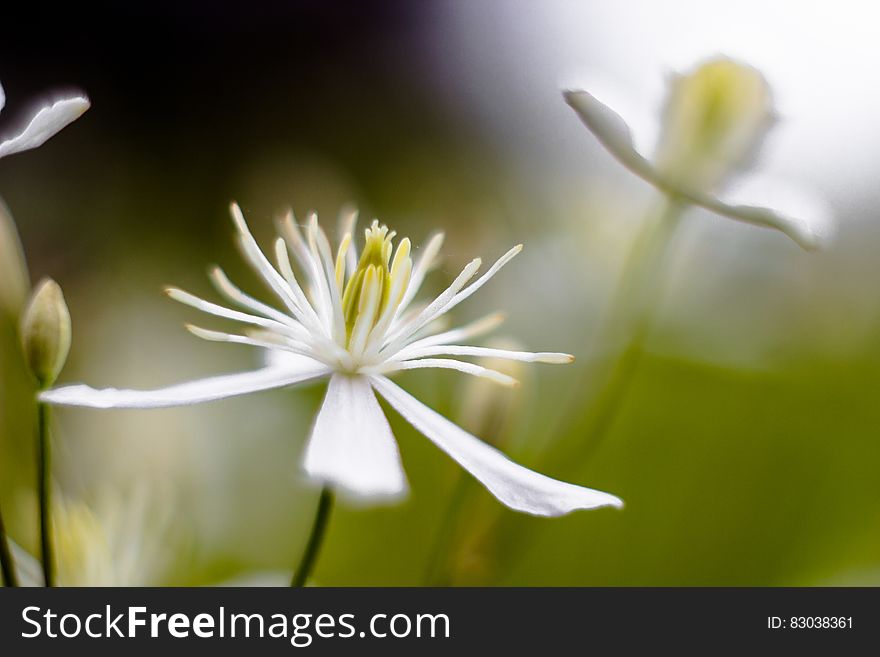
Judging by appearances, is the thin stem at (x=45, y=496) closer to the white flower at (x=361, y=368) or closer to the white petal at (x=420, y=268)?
the white flower at (x=361, y=368)

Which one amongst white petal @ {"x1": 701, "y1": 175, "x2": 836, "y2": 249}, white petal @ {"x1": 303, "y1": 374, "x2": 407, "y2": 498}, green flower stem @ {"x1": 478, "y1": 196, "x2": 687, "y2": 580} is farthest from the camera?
green flower stem @ {"x1": 478, "y1": 196, "x2": 687, "y2": 580}

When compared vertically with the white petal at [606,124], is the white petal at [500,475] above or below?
below

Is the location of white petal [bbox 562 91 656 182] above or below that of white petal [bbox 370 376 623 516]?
above

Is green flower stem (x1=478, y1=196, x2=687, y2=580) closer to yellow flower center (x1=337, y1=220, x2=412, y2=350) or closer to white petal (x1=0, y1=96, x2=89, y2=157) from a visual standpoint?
yellow flower center (x1=337, y1=220, x2=412, y2=350)

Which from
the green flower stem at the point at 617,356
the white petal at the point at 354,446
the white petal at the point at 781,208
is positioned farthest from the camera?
the green flower stem at the point at 617,356

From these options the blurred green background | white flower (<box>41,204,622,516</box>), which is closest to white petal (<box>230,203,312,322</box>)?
white flower (<box>41,204,622,516</box>)

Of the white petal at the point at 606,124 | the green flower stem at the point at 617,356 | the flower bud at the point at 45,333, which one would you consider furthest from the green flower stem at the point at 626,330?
the flower bud at the point at 45,333
